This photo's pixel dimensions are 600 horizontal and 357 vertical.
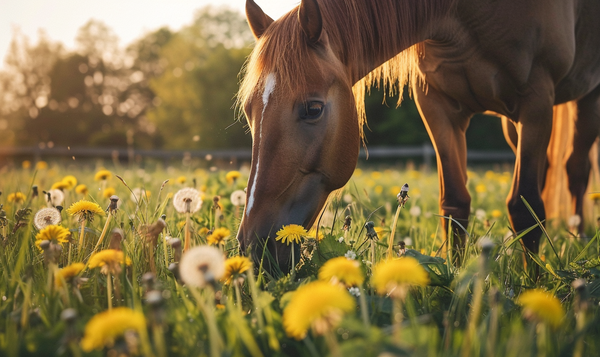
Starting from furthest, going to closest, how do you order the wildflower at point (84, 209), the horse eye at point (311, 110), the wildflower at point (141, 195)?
1. the wildflower at point (141, 195)
2. the horse eye at point (311, 110)
3. the wildflower at point (84, 209)

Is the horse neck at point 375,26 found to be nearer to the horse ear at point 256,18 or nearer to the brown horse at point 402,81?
the brown horse at point 402,81

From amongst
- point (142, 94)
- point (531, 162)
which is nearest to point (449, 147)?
point (531, 162)

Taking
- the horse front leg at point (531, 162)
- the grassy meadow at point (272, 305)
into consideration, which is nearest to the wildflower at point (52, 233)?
the grassy meadow at point (272, 305)

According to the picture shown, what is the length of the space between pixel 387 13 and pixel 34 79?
1402 inches

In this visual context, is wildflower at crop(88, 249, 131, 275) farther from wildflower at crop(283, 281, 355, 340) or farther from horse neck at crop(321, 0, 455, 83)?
horse neck at crop(321, 0, 455, 83)

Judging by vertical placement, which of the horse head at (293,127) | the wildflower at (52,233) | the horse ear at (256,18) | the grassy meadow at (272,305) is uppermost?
the horse ear at (256,18)

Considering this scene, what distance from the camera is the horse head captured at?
5.80 ft

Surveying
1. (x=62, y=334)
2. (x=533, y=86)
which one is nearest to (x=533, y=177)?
(x=533, y=86)

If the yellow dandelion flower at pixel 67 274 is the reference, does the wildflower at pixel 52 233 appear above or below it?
Answer: above

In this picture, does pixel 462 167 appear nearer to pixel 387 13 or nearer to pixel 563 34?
pixel 563 34

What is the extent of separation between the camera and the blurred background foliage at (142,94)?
87.7 ft

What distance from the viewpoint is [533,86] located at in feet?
8.39

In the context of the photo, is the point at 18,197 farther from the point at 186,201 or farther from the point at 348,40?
the point at 348,40

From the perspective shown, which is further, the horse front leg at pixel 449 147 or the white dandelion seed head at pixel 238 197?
the horse front leg at pixel 449 147
